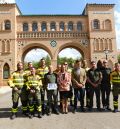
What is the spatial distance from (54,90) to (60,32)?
1333 inches

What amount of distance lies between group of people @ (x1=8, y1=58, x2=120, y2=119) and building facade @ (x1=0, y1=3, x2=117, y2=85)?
3150cm

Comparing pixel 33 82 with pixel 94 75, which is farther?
pixel 94 75

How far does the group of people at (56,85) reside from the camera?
1161 centimetres

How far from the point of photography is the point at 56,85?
12.2 metres

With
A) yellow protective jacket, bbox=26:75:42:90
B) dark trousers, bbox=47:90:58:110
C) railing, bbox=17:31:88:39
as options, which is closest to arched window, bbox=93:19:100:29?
railing, bbox=17:31:88:39

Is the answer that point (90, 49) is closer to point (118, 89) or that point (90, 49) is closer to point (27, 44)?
point (27, 44)

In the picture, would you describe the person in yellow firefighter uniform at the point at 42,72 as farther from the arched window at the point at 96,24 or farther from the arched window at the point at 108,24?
the arched window at the point at 108,24

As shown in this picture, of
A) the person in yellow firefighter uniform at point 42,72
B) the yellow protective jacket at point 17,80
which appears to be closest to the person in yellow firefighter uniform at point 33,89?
the yellow protective jacket at point 17,80

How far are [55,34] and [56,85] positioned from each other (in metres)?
33.6

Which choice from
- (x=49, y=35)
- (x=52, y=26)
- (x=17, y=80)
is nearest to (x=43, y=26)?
(x=52, y=26)

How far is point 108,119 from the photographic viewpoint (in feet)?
34.6

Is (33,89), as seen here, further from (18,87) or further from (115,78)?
(115,78)

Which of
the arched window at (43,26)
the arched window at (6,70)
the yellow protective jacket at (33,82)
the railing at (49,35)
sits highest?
the arched window at (43,26)

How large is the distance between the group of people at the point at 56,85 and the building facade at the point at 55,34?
103 ft
